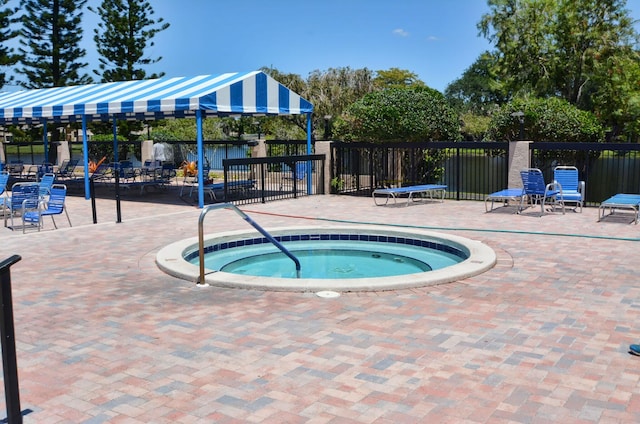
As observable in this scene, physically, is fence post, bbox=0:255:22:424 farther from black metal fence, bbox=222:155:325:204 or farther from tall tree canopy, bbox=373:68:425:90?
tall tree canopy, bbox=373:68:425:90

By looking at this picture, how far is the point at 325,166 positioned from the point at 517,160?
523cm

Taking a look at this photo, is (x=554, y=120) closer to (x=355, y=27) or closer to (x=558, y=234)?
(x=558, y=234)

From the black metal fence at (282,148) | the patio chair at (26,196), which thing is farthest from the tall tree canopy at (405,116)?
the patio chair at (26,196)

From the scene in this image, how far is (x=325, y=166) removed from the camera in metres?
17.0

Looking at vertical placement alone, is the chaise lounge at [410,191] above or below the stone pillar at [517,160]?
below

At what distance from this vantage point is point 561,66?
1507 inches

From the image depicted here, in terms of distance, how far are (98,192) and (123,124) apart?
18917 mm

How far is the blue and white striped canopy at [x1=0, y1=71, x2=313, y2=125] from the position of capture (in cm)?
1411

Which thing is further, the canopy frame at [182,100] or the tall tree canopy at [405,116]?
the tall tree canopy at [405,116]

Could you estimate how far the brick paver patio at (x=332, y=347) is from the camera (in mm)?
3758

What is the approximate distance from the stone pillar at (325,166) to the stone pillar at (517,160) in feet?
16.4

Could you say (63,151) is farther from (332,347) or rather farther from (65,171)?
(332,347)

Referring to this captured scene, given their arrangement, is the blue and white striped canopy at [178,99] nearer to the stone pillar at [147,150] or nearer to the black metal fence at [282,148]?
the black metal fence at [282,148]

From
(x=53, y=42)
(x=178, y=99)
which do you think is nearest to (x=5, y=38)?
(x=53, y=42)
